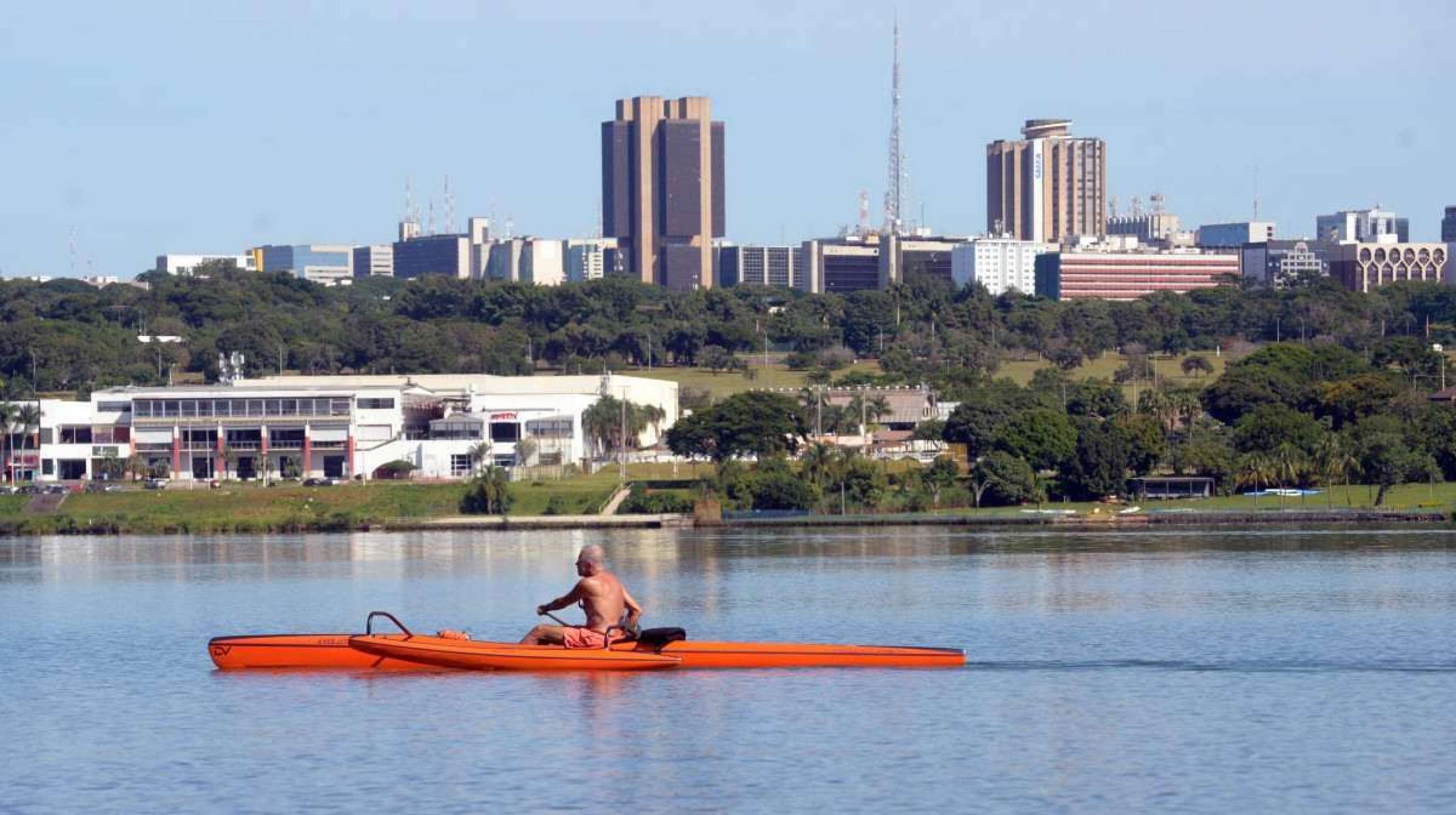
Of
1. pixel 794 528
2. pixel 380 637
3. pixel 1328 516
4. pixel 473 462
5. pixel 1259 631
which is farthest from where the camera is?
pixel 473 462

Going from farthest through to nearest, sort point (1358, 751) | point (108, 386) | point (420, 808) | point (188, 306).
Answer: point (188, 306) < point (108, 386) < point (1358, 751) < point (420, 808)

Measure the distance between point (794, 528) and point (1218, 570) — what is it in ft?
113

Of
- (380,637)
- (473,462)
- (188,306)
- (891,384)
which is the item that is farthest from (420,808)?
(188,306)

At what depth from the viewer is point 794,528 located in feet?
323

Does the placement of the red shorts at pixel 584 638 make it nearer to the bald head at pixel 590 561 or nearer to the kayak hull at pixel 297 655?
the bald head at pixel 590 561

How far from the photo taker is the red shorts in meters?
37.6

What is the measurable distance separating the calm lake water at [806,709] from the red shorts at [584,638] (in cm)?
69

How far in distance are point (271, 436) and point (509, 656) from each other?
86769mm

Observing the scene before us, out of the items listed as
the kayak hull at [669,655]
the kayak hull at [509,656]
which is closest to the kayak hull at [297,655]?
the kayak hull at [669,655]

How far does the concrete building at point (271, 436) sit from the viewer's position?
120688 millimetres

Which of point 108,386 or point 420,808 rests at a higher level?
point 108,386

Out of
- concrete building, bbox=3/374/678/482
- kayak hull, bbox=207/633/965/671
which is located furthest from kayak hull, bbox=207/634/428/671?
concrete building, bbox=3/374/678/482

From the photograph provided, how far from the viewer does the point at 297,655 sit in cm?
4066

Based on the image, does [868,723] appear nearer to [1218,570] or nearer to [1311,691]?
[1311,691]
